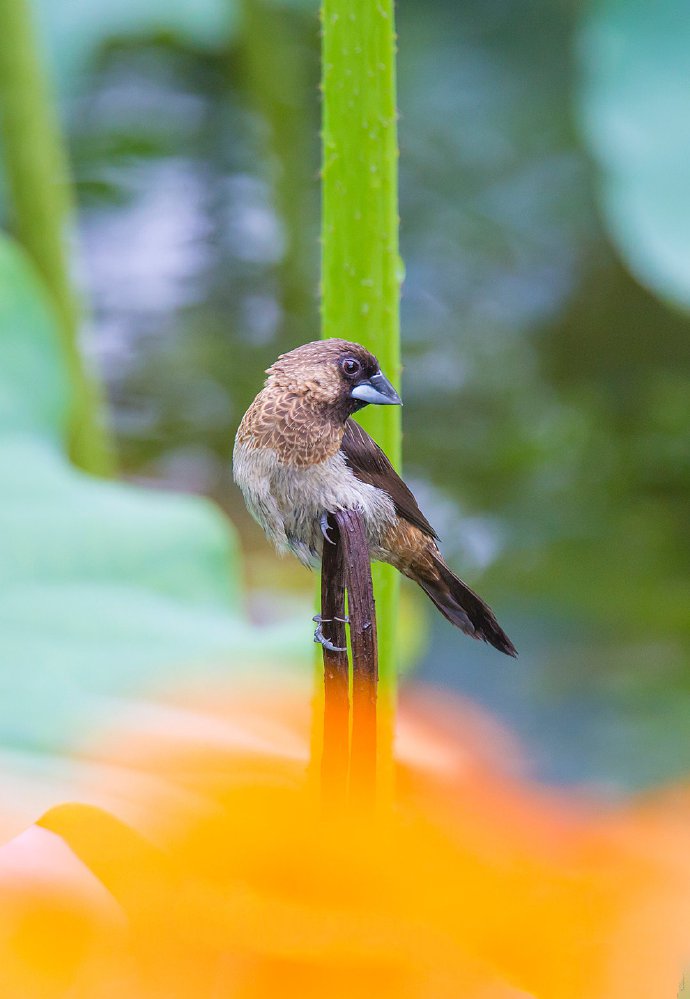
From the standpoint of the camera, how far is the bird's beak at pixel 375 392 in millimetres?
140

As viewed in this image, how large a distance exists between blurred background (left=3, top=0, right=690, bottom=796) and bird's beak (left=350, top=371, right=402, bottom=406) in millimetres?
398

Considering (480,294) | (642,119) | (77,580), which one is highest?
(480,294)

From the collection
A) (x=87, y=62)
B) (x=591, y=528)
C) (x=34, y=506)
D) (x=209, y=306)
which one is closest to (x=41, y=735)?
(x=34, y=506)

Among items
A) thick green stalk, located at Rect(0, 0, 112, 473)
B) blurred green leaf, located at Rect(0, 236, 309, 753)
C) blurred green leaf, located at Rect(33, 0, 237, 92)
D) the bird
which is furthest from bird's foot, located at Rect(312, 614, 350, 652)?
blurred green leaf, located at Rect(33, 0, 237, 92)

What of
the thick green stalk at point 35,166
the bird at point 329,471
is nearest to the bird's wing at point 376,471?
the bird at point 329,471

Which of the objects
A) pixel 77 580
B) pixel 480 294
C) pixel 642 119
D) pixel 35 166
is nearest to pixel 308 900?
pixel 77 580

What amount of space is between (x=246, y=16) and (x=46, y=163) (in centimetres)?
42

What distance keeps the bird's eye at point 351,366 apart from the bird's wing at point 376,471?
0.03 ft

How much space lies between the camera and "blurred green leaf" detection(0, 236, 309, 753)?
1.05ft

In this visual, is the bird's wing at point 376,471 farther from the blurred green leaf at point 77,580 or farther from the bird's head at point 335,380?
the blurred green leaf at point 77,580

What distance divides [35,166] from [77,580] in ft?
0.63

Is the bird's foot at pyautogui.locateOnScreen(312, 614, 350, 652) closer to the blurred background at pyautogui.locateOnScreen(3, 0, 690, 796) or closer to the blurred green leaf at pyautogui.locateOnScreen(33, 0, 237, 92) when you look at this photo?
the blurred background at pyautogui.locateOnScreen(3, 0, 690, 796)

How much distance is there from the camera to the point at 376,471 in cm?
15

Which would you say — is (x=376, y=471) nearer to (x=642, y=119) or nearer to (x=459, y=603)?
(x=459, y=603)
